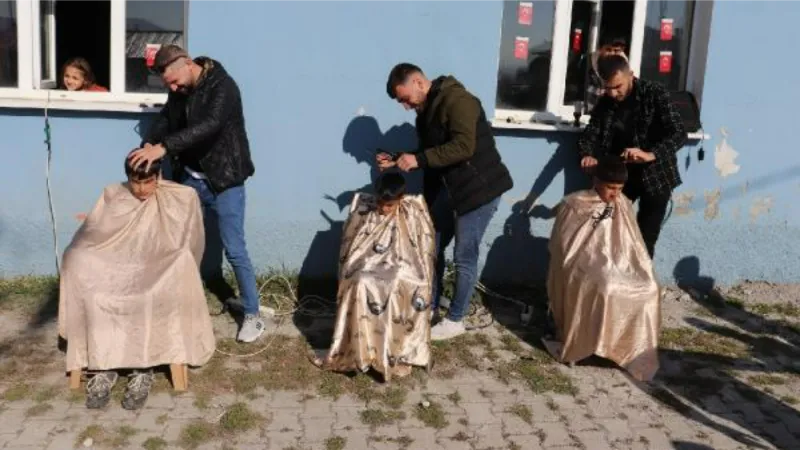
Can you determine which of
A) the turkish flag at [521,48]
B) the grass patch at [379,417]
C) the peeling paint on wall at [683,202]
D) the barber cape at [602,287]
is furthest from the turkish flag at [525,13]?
the grass patch at [379,417]

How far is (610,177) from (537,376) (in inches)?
45.6

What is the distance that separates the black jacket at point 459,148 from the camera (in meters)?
4.75

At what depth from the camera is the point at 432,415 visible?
4203 mm

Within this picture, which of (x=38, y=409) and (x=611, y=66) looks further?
(x=611, y=66)

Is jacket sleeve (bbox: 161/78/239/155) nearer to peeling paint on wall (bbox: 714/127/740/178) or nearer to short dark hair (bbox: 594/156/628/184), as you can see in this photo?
short dark hair (bbox: 594/156/628/184)

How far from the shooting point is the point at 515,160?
18.9ft

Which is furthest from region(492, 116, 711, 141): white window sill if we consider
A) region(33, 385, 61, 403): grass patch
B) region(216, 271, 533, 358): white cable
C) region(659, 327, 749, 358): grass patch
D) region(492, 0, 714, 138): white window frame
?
region(33, 385, 61, 403): grass patch

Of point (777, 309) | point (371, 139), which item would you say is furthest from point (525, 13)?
point (777, 309)

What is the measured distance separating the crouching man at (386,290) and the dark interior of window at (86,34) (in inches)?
82.5

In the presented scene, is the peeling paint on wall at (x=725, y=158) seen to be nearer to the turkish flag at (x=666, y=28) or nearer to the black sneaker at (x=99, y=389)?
the turkish flag at (x=666, y=28)

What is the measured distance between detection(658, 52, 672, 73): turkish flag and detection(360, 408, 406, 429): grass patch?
124 inches

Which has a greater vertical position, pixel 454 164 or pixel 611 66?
pixel 611 66

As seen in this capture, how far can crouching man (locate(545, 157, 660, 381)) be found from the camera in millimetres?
4746

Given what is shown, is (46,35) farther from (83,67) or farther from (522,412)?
(522,412)
